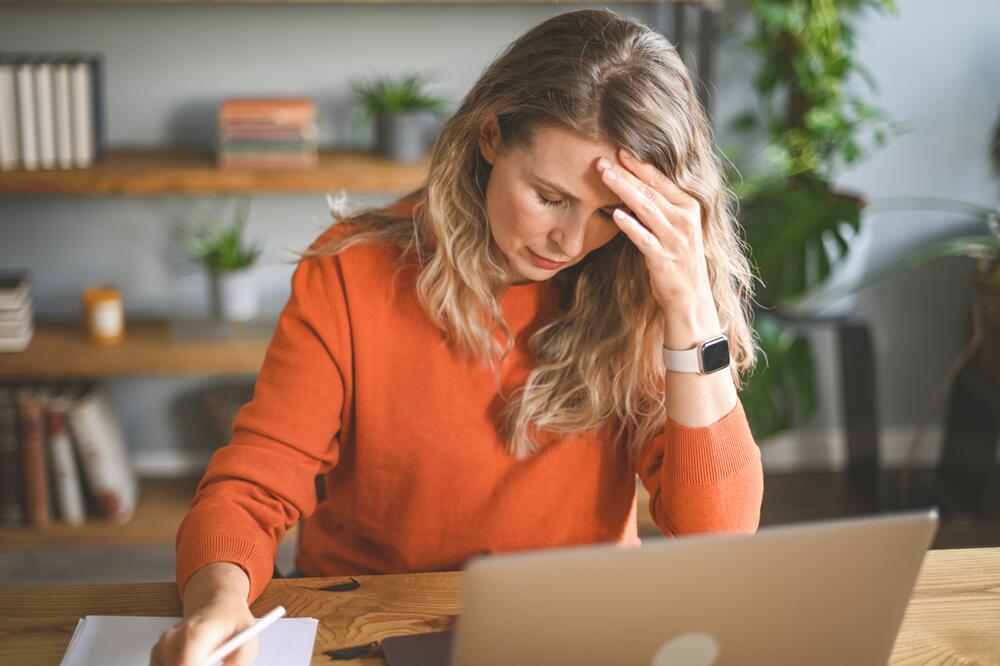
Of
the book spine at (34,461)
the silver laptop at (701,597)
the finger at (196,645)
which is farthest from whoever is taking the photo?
the book spine at (34,461)

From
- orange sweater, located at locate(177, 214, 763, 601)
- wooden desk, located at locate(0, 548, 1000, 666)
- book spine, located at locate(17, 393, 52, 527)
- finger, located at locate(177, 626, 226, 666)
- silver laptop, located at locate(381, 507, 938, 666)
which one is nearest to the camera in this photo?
silver laptop, located at locate(381, 507, 938, 666)

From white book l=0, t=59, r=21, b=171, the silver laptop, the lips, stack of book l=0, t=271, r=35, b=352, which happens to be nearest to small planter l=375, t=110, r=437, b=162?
white book l=0, t=59, r=21, b=171

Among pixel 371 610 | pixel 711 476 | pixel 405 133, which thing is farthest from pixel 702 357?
pixel 405 133

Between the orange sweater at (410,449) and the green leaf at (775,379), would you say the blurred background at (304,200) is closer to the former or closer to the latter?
the green leaf at (775,379)

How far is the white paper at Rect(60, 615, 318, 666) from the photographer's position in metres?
0.94

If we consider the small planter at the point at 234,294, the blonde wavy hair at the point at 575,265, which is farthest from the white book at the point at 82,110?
the blonde wavy hair at the point at 575,265

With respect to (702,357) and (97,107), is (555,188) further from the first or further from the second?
(97,107)

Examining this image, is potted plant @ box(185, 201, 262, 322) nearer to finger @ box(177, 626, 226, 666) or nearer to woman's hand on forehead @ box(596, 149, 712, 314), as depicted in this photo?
woman's hand on forehead @ box(596, 149, 712, 314)

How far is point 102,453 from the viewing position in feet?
8.27

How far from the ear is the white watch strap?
30 centimetres

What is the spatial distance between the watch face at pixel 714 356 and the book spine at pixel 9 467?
6.17ft

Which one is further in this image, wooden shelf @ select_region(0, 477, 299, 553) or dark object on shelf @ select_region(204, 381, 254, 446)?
dark object on shelf @ select_region(204, 381, 254, 446)

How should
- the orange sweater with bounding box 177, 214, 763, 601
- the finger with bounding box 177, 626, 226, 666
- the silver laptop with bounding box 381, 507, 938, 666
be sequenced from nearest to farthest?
the silver laptop with bounding box 381, 507, 938, 666 → the finger with bounding box 177, 626, 226, 666 → the orange sweater with bounding box 177, 214, 763, 601

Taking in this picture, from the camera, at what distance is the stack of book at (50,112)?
7.73 feet
